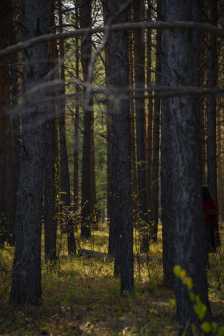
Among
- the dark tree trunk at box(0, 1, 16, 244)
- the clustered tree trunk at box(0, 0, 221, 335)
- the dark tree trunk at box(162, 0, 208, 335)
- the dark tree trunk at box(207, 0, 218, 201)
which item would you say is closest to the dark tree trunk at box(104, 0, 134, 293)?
the clustered tree trunk at box(0, 0, 221, 335)

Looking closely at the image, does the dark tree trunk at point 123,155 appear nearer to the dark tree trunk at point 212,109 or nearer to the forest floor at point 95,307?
the forest floor at point 95,307

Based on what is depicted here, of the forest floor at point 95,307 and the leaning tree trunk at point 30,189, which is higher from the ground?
the leaning tree trunk at point 30,189

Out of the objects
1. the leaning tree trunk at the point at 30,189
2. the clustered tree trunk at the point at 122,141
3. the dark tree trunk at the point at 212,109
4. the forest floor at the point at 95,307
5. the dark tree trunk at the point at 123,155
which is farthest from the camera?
the dark tree trunk at the point at 212,109

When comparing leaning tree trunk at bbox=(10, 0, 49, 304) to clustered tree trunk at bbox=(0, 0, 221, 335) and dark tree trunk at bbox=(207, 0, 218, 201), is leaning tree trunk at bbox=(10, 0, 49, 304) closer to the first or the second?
clustered tree trunk at bbox=(0, 0, 221, 335)

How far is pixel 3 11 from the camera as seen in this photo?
1257 centimetres

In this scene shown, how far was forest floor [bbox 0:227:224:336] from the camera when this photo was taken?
25.4 feet

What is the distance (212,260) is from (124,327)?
5837mm

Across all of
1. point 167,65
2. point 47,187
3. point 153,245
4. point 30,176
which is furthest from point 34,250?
point 153,245

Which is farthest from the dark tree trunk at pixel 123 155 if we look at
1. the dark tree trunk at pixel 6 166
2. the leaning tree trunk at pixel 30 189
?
the dark tree trunk at pixel 6 166

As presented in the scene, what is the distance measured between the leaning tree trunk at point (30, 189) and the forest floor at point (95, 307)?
0.28 metres

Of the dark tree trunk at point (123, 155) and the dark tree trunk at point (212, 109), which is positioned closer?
the dark tree trunk at point (123, 155)

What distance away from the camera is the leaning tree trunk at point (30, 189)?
8438 millimetres

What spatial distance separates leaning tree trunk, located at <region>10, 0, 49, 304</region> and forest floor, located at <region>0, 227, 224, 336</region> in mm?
282

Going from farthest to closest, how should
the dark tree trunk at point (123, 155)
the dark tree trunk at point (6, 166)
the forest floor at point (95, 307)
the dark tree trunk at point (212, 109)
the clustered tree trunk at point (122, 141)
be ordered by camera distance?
the dark tree trunk at point (6, 166) → the dark tree trunk at point (212, 109) → the dark tree trunk at point (123, 155) → the forest floor at point (95, 307) → the clustered tree trunk at point (122, 141)
